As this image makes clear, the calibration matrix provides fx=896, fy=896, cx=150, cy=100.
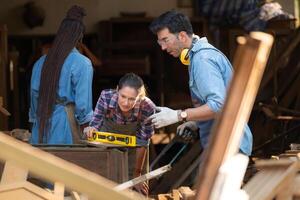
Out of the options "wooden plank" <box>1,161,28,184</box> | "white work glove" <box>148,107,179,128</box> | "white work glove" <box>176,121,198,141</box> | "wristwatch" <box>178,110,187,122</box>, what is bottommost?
"white work glove" <box>176,121,198,141</box>

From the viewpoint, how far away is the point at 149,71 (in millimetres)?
11492

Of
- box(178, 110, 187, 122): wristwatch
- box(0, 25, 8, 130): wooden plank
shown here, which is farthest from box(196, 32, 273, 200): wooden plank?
box(0, 25, 8, 130): wooden plank

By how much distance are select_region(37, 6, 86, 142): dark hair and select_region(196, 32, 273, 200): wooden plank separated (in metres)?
4.08

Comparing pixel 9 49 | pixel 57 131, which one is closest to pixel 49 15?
pixel 9 49

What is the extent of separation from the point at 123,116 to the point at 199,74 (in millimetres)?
1288

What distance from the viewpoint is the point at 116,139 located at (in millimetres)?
5891

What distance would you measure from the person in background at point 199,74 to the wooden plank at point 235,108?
2561 millimetres

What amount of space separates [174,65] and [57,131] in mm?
5525

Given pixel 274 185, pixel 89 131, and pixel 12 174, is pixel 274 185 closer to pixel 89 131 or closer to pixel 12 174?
pixel 12 174

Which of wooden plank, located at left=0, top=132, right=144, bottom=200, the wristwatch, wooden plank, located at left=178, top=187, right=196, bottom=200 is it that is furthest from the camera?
the wristwatch

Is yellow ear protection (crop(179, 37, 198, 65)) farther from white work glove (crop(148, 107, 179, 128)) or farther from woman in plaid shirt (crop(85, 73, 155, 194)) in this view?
woman in plaid shirt (crop(85, 73, 155, 194))

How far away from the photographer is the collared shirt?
6387mm

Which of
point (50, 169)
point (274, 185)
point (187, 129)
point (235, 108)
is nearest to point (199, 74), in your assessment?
point (187, 129)

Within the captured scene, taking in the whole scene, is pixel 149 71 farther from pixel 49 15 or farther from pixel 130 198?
pixel 130 198
